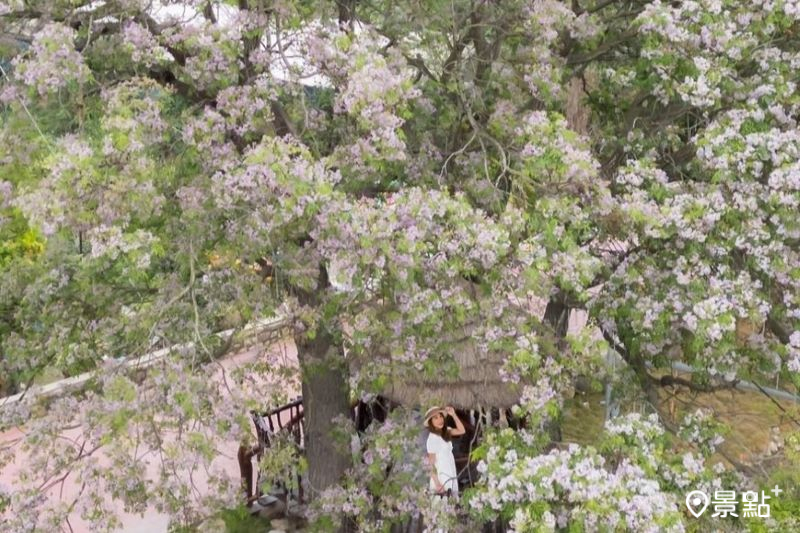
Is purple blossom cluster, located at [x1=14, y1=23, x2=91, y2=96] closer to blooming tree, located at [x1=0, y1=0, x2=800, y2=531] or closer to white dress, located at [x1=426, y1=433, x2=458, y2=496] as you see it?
blooming tree, located at [x1=0, y1=0, x2=800, y2=531]

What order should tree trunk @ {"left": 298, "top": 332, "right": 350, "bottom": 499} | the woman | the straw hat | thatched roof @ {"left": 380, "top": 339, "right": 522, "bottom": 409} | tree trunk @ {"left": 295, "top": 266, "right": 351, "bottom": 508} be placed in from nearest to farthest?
1. the woman
2. the straw hat
3. tree trunk @ {"left": 295, "top": 266, "right": 351, "bottom": 508}
4. tree trunk @ {"left": 298, "top": 332, "right": 350, "bottom": 499}
5. thatched roof @ {"left": 380, "top": 339, "right": 522, "bottom": 409}

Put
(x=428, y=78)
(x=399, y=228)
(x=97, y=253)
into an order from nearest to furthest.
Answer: (x=97, y=253), (x=399, y=228), (x=428, y=78)

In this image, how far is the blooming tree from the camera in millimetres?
3684

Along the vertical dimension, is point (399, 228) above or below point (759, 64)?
below

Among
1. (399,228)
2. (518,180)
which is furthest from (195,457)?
(518,180)

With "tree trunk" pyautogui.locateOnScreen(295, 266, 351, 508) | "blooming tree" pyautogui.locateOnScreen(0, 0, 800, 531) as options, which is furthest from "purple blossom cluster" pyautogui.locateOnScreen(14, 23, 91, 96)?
"tree trunk" pyautogui.locateOnScreen(295, 266, 351, 508)

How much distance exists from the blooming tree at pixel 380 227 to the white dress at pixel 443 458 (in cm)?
62

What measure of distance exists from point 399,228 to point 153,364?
1473mm

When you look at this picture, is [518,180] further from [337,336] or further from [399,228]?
[337,336]

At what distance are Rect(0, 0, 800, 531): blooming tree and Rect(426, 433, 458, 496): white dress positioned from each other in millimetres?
616

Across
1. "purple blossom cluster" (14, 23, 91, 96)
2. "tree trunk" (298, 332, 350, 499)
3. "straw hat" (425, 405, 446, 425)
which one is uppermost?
"purple blossom cluster" (14, 23, 91, 96)

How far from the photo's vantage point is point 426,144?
17.1 feet

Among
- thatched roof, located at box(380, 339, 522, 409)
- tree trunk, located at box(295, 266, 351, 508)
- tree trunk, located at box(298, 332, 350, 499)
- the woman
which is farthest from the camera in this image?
thatched roof, located at box(380, 339, 522, 409)

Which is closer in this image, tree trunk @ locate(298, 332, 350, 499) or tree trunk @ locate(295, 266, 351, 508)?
tree trunk @ locate(295, 266, 351, 508)
